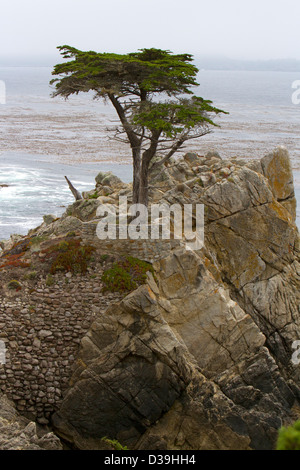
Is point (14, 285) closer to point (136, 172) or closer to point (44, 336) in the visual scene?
point (44, 336)

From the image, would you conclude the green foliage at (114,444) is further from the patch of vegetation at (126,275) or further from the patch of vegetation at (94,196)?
the patch of vegetation at (94,196)

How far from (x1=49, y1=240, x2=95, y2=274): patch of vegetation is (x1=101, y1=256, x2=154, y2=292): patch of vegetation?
38.4 inches

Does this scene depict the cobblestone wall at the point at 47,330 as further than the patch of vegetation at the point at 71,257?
No

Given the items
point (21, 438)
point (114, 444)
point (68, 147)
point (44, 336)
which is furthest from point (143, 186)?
point (68, 147)

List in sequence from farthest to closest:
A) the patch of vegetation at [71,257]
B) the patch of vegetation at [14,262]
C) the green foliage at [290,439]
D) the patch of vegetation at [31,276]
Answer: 1. the patch of vegetation at [14,262]
2. the patch of vegetation at [71,257]
3. the patch of vegetation at [31,276]
4. the green foliage at [290,439]

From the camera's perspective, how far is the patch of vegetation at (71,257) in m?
18.4

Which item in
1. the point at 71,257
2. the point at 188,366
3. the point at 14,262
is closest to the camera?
the point at 188,366

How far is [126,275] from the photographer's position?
1772cm

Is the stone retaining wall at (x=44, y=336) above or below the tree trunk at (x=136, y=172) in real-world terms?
below

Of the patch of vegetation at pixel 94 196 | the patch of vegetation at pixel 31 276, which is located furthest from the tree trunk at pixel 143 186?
the patch of vegetation at pixel 31 276

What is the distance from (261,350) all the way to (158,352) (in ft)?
12.9

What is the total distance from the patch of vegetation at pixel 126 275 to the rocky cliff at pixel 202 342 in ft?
1.09

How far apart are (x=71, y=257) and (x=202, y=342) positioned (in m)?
5.31
